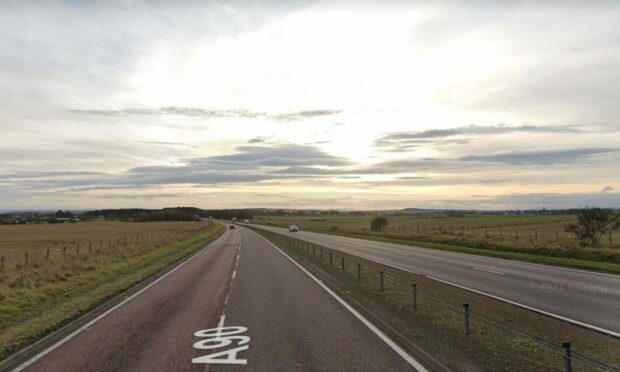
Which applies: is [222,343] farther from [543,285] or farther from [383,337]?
[543,285]

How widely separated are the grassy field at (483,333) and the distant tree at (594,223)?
22023 mm

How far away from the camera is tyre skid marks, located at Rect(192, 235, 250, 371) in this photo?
816 centimetres

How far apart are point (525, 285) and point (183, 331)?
12.5 metres

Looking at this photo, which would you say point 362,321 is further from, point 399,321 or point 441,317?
point 441,317

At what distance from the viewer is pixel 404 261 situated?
1074 inches

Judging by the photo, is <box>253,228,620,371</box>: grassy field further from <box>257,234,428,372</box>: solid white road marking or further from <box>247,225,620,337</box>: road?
<box>247,225,620,337</box>: road

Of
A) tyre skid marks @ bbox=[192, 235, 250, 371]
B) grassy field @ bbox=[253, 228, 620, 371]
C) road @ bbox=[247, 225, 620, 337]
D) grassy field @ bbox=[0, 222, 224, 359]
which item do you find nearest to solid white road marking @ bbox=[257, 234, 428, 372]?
grassy field @ bbox=[253, 228, 620, 371]

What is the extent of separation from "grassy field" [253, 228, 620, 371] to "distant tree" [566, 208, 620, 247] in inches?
867

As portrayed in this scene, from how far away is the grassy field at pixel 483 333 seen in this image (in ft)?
26.2

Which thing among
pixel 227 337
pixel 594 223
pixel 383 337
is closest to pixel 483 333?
pixel 383 337

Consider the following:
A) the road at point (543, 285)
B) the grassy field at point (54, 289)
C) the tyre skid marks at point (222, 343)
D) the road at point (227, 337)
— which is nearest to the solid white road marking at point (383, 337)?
the road at point (227, 337)

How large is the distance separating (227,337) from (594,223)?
31906 mm

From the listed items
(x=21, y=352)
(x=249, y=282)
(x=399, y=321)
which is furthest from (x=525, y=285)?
(x=21, y=352)

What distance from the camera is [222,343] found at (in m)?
9.36
